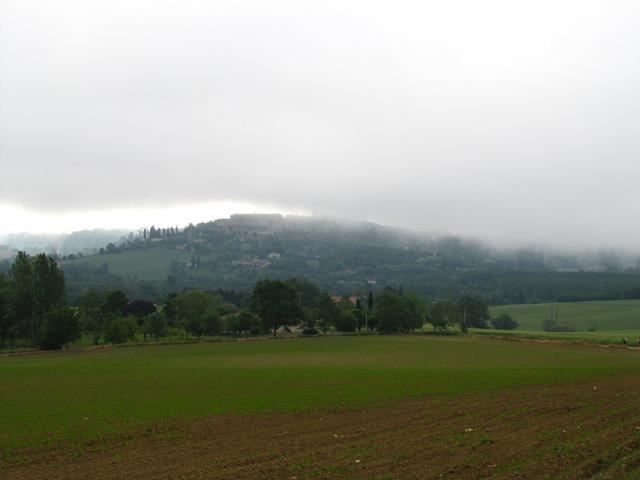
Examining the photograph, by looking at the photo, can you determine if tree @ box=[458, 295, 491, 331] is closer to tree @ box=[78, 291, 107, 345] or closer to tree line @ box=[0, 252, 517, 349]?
tree line @ box=[0, 252, 517, 349]

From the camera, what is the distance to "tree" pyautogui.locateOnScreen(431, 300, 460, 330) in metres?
151

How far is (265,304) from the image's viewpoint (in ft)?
424

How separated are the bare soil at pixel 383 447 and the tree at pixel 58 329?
264 ft

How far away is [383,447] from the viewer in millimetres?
19953

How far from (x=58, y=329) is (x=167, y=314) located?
49835mm

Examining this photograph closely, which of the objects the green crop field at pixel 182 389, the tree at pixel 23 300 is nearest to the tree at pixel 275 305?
the tree at pixel 23 300

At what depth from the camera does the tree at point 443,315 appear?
151 meters

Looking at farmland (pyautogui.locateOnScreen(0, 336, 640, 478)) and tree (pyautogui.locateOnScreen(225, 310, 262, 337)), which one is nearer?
farmland (pyautogui.locateOnScreen(0, 336, 640, 478))

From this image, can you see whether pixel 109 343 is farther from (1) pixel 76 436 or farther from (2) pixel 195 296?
(1) pixel 76 436

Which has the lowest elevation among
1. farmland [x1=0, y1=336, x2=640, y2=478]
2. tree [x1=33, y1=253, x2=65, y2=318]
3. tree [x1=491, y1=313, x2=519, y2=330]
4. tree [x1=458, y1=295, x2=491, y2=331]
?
tree [x1=491, y1=313, x2=519, y2=330]

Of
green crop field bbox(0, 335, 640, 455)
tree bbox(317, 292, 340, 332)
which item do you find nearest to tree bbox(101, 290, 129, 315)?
tree bbox(317, 292, 340, 332)

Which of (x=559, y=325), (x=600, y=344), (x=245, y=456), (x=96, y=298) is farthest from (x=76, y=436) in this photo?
(x=559, y=325)

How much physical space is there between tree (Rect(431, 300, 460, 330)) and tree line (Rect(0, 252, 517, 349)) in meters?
0.29

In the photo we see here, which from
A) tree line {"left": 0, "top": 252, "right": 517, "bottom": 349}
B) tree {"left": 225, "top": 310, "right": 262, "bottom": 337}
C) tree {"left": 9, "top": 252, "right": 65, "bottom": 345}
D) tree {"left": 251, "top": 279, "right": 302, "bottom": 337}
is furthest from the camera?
tree {"left": 225, "top": 310, "right": 262, "bottom": 337}
